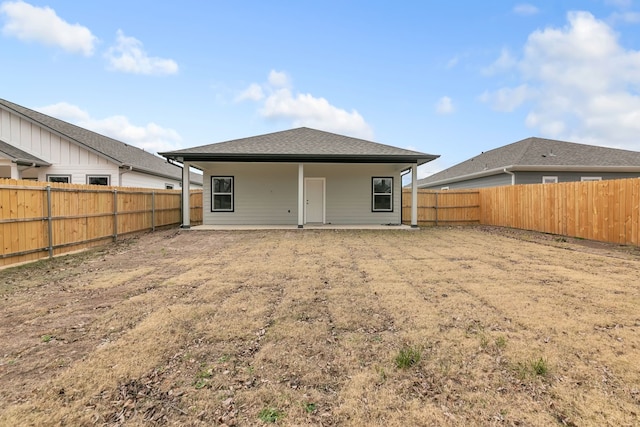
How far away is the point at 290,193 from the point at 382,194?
13.9 feet

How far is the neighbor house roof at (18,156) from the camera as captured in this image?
39.4ft

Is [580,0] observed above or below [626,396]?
above

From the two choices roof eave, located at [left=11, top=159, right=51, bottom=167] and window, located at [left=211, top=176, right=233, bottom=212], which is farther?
window, located at [left=211, top=176, right=233, bottom=212]

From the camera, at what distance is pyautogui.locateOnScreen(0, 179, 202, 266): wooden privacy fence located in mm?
6418

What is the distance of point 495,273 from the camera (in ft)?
18.8

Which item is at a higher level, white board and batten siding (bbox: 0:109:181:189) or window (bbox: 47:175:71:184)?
white board and batten siding (bbox: 0:109:181:189)

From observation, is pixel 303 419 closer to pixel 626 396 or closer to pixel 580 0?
pixel 626 396

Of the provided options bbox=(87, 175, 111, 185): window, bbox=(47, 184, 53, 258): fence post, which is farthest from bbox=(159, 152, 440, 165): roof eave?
bbox=(47, 184, 53, 258): fence post

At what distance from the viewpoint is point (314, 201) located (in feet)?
48.2

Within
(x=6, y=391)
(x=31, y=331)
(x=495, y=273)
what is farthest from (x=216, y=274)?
(x=495, y=273)

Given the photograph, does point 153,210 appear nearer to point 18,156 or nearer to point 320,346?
point 18,156

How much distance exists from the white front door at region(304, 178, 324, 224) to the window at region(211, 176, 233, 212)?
11.1 feet

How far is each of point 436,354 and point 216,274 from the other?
4.11 meters

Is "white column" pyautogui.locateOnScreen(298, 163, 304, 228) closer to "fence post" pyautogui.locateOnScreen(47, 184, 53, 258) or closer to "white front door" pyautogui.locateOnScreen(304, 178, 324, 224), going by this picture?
"white front door" pyautogui.locateOnScreen(304, 178, 324, 224)
